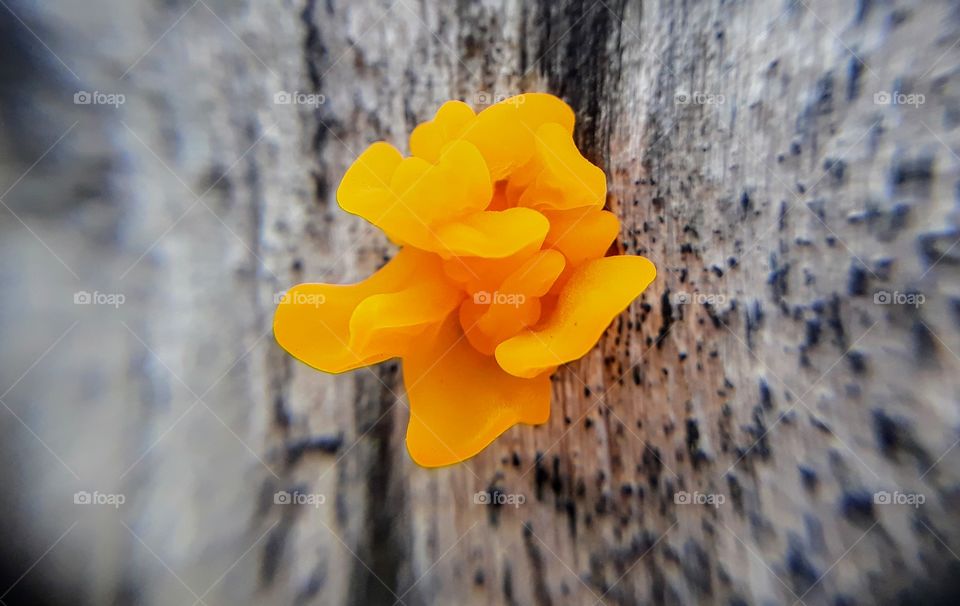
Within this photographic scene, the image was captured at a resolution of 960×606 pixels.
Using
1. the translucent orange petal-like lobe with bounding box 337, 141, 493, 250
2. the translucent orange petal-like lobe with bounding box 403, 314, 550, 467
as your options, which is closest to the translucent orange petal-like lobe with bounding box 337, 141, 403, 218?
the translucent orange petal-like lobe with bounding box 337, 141, 493, 250

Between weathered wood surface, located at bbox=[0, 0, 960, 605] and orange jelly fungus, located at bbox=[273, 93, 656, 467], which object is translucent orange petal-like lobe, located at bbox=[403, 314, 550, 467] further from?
weathered wood surface, located at bbox=[0, 0, 960, 605]

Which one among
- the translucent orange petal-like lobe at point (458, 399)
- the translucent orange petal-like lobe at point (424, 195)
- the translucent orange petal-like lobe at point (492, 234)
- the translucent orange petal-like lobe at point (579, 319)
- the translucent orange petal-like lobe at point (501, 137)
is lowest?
the translucent orange petal-like lobe at point (458, 399)

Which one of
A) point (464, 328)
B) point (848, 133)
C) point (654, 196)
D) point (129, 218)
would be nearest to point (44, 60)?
point (129, 218)

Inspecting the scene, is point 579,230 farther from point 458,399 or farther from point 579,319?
point 458,399

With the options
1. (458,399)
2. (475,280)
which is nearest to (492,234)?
(475,280)

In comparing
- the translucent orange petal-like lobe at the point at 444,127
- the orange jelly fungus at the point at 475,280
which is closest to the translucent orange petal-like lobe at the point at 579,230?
the orange jelly fungus at the point at 475,280

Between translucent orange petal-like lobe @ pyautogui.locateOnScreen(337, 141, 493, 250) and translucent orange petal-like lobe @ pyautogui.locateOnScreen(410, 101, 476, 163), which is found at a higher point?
translucent orange petal-like lobe @ pyautogui.locateOnScreen(410, 101, 476, 163)

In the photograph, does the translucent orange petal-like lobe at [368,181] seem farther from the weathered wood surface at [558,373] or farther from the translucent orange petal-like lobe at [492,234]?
the weathered wood surface at [558,373]
